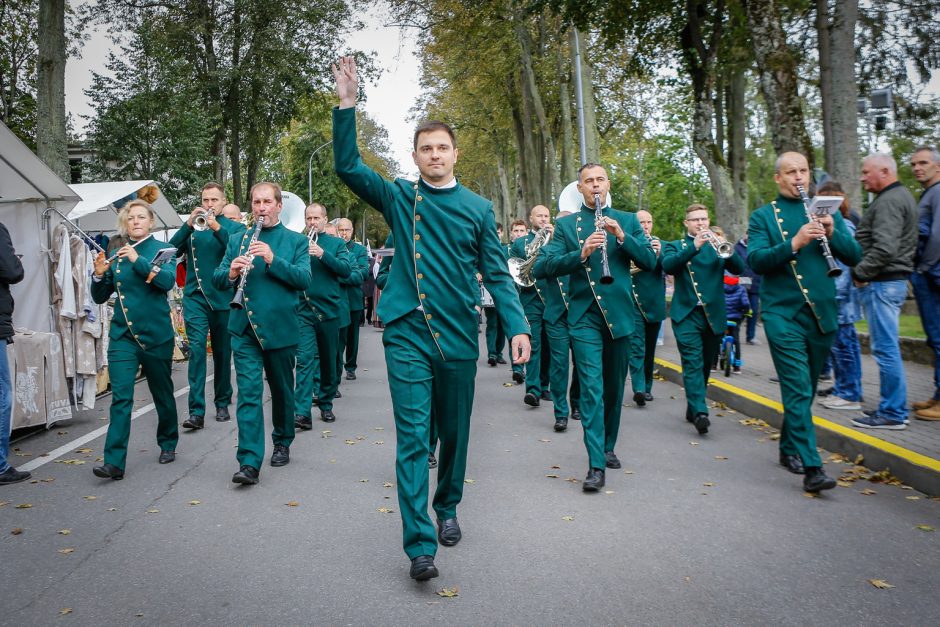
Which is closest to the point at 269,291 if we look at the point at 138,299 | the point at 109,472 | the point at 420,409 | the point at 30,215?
the point at 138,299

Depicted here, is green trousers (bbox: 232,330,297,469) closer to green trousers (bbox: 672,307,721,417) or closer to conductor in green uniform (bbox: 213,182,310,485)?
conductor in green uniform (bbox: 213,182,310,485)

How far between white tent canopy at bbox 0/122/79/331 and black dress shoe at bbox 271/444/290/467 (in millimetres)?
4171

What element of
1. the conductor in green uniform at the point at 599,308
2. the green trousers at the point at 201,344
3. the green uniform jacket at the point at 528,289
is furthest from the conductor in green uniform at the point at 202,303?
the conductor in green uniform at the point at 599,308

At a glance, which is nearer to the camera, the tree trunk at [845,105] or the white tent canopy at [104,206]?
the tree trunk at [845,105]

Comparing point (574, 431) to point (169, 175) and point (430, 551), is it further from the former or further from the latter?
point (169, 175)

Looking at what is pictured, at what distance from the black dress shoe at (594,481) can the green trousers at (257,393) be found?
230cm

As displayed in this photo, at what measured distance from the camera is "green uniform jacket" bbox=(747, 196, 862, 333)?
5805mm

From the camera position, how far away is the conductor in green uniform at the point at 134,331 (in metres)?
6.21

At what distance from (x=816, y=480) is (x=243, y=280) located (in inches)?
163

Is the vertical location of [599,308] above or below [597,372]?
above

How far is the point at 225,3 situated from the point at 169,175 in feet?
52.5

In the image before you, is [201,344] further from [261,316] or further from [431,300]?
[431,300]

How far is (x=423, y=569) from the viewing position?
3916 millimetres

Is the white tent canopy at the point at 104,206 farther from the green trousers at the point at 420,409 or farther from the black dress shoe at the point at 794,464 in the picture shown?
the black dress shoe at the point at 794,464
